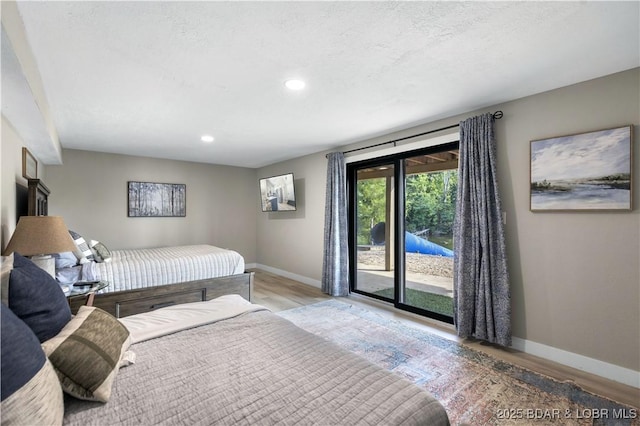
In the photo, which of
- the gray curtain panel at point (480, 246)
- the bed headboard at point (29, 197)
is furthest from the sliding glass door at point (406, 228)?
the bed headboard at point (29, 197)

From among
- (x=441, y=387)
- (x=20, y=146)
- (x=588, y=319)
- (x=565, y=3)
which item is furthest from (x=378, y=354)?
(x=20, y=146)

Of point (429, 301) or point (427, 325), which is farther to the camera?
point (429, 301)

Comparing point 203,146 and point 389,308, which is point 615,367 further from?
point 203,146

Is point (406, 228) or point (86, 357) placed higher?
point (406, 228)

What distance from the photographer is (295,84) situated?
2512 mm

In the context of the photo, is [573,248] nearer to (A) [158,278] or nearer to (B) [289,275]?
(A) [158,278]

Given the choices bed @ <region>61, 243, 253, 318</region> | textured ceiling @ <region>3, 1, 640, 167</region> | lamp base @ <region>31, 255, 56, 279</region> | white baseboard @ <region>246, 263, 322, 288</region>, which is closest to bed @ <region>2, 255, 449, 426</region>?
lamp base @ <region>31, 255, 56, 279</region>

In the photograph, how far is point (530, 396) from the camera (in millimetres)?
2090

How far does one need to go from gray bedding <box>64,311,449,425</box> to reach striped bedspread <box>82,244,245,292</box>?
2.13 metres

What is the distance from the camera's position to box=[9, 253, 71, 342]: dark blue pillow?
107 cm

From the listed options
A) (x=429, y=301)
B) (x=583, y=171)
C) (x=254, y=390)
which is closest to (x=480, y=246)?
(x=583, y=171)

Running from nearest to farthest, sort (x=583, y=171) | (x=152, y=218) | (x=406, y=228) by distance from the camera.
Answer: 1. (x=583, y=171)
2. (x=406, y=228)
3. (x=152, y=218)

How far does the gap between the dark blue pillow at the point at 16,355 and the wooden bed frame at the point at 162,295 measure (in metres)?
2.01

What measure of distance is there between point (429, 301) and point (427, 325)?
19.8 inches
